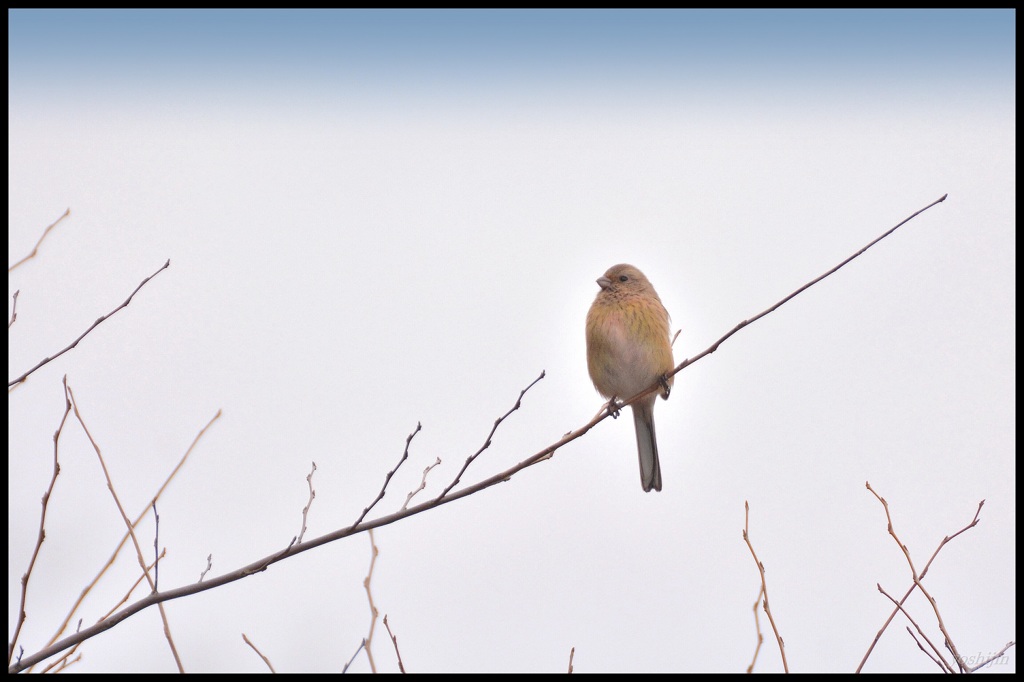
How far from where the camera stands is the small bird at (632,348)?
5.53 m

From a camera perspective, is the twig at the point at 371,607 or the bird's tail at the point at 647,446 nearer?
the twig at the point at 371,607

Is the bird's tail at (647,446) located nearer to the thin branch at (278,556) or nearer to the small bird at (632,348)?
the small bird at (632,348)

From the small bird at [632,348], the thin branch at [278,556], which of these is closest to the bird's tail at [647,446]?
the small bird at [632,348]

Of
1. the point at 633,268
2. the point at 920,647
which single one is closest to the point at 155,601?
the point at 920,647

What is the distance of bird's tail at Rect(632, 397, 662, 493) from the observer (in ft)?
18.8

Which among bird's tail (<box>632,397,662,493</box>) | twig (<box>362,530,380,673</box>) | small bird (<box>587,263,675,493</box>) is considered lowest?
twig (<box>362,530,380,673</box>)

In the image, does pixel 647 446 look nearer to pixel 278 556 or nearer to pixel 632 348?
pixel 632 348

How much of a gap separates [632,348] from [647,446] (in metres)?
0.71

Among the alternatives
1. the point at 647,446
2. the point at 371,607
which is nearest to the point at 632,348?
the point at 647,446

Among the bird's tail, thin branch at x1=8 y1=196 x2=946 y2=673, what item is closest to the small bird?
the bird's tail

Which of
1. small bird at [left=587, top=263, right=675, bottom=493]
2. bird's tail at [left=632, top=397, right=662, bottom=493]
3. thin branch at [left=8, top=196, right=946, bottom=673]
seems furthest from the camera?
bird's tail at [left=632, top=397, right=662, bottom=493]

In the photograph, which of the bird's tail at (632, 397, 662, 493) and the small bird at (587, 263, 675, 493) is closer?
the small bird at (587, 263, 675, 493)

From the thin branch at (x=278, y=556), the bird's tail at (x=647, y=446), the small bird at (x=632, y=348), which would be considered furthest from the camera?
the bird's tail at (x=647, y=446)

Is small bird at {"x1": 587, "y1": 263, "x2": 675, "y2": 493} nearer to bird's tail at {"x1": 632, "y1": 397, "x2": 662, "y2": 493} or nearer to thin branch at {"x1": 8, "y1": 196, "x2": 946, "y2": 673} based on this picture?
bird's tail at {"x1": 632, "y1": 397, "x2": 662, "y2": 493}
